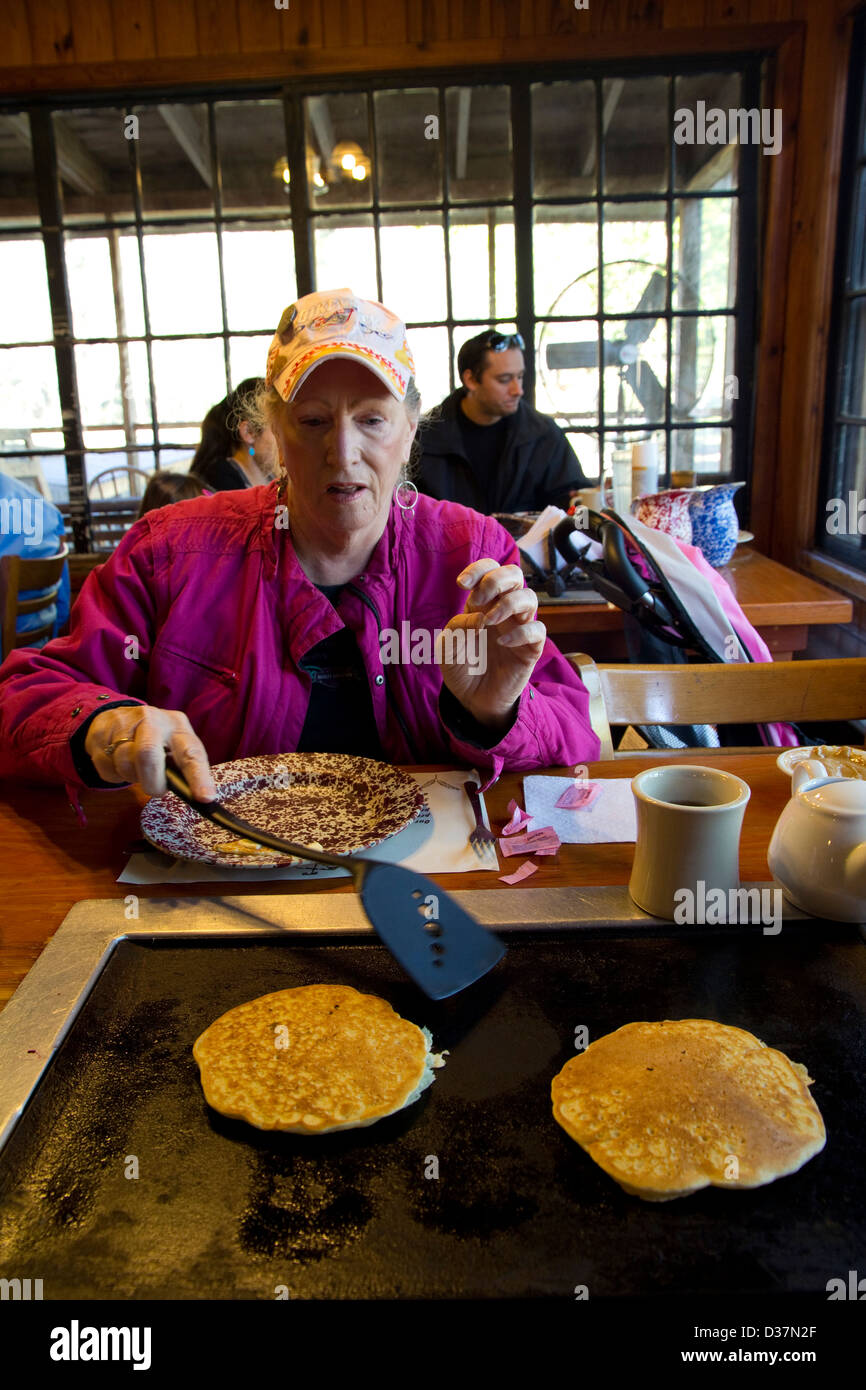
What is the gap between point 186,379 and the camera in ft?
14.1

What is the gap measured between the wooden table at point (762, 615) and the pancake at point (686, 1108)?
175cm

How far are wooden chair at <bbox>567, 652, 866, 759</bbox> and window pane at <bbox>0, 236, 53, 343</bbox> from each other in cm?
371

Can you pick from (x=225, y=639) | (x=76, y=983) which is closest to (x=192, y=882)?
(x=76, y=983)

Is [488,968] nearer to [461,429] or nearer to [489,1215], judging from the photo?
[489,1215]

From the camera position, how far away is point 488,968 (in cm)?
93

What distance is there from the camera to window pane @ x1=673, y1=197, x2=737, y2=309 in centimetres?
407

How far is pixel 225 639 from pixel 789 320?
3385 millimetres

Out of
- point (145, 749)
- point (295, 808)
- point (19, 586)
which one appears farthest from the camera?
point (19, 586)

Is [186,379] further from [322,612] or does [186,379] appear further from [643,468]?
[322,612]

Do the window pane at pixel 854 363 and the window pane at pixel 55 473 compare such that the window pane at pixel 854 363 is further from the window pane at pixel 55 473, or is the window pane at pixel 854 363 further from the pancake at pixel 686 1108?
the pancake at pixel 686 1108

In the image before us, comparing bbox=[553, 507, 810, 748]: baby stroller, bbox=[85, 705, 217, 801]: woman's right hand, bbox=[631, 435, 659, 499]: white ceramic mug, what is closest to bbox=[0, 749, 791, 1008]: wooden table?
bbox=[85, 705, 217, 801]: woman's right hand

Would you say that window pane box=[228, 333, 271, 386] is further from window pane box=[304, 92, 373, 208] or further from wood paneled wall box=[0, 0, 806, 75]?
wood paneled wall box=[0, 0, 806, 75]

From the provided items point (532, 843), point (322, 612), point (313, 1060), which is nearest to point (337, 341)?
point (322, 612)

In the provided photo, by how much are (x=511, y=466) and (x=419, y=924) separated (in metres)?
3.15
